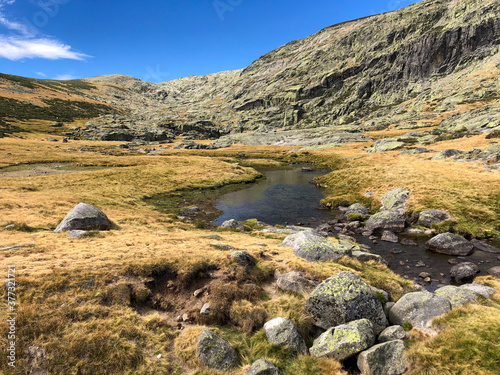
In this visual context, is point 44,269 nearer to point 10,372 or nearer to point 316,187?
point 10,372

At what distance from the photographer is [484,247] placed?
24.3 m

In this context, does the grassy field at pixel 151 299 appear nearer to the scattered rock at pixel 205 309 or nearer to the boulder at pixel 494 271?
the scattered rock at pixel 205 309

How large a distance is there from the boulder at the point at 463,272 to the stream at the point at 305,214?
1.68 ft

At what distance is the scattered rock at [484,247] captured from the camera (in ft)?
77.7

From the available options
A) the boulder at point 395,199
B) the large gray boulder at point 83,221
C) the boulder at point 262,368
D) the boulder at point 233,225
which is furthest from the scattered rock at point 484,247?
the large gray boulder at point 83,221

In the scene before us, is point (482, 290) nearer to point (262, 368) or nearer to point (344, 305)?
point (344, 305)

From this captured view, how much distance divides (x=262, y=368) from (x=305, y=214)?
30.8 meters

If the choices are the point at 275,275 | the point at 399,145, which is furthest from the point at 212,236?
the point at 399,145

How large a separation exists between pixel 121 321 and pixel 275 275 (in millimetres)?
9448

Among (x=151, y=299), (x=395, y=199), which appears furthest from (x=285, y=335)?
(x=395, y=199)

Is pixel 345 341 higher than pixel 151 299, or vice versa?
pixel 151 299

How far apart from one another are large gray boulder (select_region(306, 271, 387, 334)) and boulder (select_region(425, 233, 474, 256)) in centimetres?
1773

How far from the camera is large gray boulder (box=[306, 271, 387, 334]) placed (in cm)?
1161

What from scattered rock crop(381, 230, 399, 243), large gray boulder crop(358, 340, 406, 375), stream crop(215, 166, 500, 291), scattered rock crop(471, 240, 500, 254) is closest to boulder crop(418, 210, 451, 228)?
stream crop(215, 166, 500, 291)
